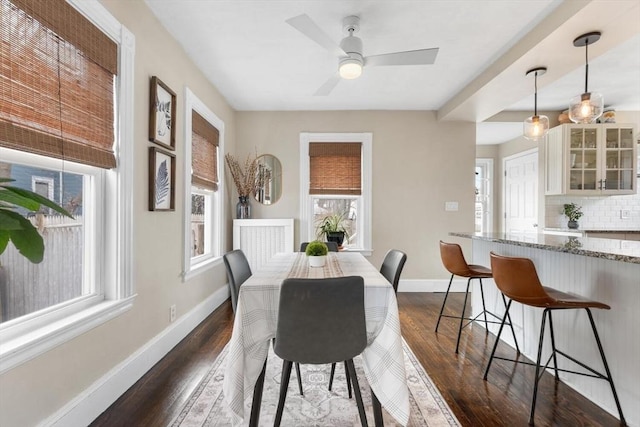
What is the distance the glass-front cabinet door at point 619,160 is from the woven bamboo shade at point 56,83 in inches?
228

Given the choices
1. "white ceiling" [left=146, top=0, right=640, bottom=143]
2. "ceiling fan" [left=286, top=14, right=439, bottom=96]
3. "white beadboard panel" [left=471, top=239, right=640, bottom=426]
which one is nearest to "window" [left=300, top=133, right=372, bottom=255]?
"white ceiling" [left=146, top=0, right=640, bottom=143]

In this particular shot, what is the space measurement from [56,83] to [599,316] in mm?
3111

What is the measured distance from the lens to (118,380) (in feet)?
6.36

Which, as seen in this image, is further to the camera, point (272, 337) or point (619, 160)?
point (619, 160)

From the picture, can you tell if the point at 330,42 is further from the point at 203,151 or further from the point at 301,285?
the point at 203,151

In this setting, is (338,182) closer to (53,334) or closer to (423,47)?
(423,47)

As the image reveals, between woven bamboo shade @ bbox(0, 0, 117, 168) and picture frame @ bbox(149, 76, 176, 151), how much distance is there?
406 millimetres

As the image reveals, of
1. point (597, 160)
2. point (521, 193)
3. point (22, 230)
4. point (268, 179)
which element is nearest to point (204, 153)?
point (268, 179)

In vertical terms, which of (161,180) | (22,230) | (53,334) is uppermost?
(161,180)

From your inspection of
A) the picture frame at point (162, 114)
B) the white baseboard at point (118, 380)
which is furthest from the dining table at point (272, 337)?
the picture frame at point (162, 114)

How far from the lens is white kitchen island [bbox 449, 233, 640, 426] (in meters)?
1.72

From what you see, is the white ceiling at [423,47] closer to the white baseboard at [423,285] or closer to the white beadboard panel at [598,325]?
the white beadboard panel at [598,325]

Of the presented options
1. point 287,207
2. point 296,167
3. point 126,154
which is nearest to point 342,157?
point 296,167

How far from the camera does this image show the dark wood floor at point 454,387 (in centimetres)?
178
